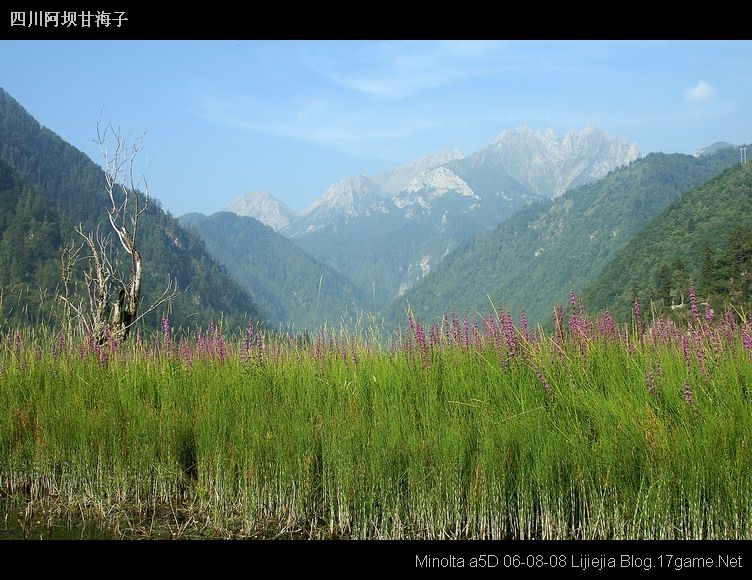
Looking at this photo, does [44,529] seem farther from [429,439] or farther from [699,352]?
[699,352]

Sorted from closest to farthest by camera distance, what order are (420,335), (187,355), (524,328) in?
(524,328) → (420,335) → (187,355)

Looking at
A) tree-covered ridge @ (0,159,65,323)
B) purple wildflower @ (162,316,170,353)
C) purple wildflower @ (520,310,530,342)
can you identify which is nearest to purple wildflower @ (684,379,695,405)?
purple wildflower @ (520,310,530,342)

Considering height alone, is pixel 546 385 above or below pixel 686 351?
below

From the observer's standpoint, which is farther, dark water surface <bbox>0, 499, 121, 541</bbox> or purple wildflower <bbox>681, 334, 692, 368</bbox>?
purple wildflower <bbox>681, 334, 692, 368</bbox>

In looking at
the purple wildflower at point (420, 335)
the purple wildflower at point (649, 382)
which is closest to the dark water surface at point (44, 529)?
the purple wildflower at point (420, 335)

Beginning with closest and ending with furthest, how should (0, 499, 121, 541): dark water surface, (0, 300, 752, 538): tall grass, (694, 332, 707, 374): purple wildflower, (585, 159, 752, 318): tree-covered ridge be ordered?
(0, 300, 752, 538): tall grass, (0, 499, 121, 541): dark water surface, (694, 332, 707, 374): purple wildflower, (585, 159, 752, 318): tree-covered ridge

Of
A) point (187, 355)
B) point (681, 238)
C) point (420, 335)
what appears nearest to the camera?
point (420, 335)

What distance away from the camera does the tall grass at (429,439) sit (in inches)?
189

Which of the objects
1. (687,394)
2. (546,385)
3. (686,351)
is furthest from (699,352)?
(546,385)

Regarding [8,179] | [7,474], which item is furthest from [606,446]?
[8,179]

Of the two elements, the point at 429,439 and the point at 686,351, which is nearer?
the point at 429,439

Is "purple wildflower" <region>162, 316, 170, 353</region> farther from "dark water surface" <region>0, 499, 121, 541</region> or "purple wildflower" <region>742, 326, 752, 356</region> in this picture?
"purple wildflower" <region>742, 326, 752, 356</region>

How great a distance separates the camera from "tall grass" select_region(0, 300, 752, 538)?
4809mm

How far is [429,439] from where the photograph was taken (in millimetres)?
5352
